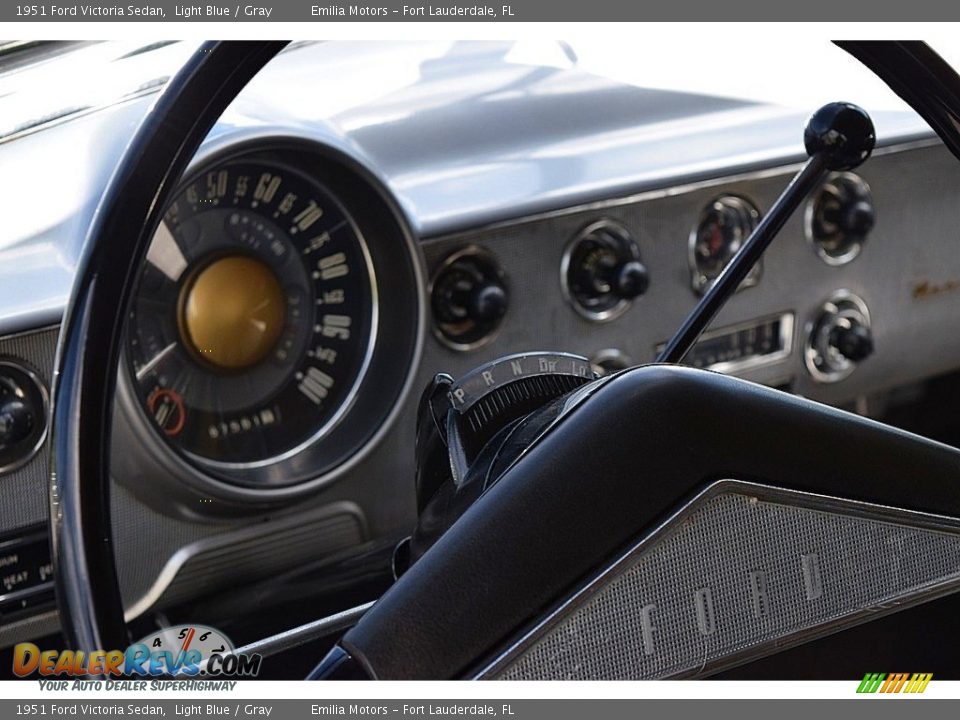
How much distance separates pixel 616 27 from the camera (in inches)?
35.2

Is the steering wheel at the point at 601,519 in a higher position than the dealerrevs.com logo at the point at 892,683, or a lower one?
higher

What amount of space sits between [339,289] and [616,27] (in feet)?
2.79

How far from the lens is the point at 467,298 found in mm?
1729

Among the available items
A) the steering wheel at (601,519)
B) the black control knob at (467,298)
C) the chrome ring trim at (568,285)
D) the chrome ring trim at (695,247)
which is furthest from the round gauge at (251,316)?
the steering wheel at (601,519)

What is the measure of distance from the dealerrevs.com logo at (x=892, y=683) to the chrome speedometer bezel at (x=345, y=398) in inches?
39.5

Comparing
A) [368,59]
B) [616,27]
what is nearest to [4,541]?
[368,59]

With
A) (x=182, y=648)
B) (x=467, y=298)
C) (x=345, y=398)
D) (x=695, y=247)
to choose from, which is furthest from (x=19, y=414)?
(x=695, y=247)

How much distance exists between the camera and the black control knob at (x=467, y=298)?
1724 mm

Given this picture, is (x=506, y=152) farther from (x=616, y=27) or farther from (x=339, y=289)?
(x=616, y=27)

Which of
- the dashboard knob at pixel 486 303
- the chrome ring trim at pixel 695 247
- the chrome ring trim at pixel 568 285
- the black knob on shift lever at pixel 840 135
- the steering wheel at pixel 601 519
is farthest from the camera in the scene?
the chrome ring trim at pixel 695 247

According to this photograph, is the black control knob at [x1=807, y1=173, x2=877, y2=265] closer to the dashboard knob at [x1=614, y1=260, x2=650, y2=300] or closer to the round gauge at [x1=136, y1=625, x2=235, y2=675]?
the dashboard knob at [x1=614, y1=260, x2=650, y2=300]

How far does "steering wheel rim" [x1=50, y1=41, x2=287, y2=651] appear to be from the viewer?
67 cm

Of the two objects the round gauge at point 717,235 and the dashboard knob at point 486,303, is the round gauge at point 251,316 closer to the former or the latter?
the dashboard knob at point 486,303
